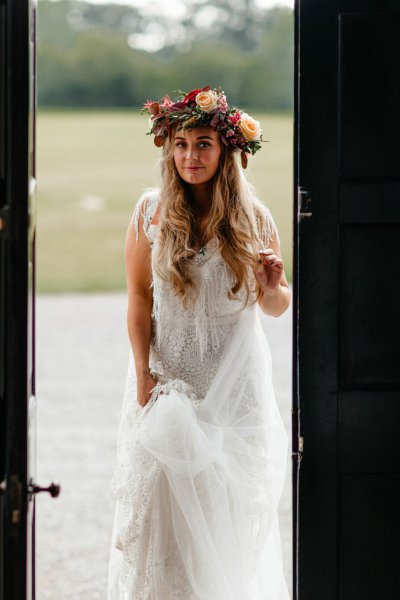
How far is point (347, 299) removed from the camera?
10.5 feet

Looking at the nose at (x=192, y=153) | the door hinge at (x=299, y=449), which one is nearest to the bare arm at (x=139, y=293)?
the nose at (x=192, y=153)

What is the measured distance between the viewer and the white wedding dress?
10.9ft

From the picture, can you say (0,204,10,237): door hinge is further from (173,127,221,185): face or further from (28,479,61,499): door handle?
(173,127,221,185): face

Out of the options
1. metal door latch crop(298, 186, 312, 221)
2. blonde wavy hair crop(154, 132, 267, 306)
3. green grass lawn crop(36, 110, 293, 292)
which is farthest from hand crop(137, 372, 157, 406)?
green grass lawn crop(36, 110, 293, 292)

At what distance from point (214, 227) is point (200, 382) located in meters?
0.62

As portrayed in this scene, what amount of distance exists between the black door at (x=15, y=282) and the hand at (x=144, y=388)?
3.10 ft

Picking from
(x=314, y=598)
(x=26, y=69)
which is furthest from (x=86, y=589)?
(x=26, y=69)

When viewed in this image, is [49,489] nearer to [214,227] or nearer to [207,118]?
[214,227]

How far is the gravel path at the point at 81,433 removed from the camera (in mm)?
5352

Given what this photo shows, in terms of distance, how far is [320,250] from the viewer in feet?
10.3

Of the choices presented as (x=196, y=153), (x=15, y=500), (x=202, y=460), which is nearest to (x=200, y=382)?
(x=202, y=460)

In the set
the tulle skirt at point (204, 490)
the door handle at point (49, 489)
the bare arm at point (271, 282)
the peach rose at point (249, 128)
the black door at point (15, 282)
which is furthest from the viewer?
the peach rose at point (249, 128)

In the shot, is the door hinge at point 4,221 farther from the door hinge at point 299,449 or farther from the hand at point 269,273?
the door hinge at point 299,449

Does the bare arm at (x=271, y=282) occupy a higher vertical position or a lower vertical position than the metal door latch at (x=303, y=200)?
lower
